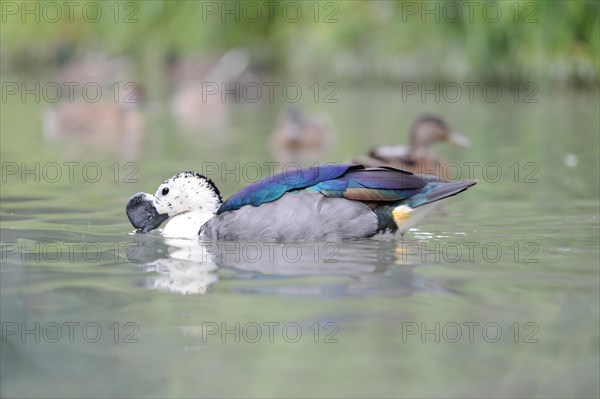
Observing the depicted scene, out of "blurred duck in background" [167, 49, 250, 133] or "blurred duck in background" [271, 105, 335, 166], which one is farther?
"blurred duck in background" [167, 49, 250, 133]

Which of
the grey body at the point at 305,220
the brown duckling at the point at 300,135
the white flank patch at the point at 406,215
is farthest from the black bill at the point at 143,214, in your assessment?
the brown duckling at the point at 300,135

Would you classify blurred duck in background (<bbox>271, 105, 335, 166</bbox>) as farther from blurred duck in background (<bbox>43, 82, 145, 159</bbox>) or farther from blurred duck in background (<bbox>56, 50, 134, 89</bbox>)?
blurred duck in background (<bbox>56, 50, 134, 89</bbox>)

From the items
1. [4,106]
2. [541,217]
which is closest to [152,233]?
[541,217]

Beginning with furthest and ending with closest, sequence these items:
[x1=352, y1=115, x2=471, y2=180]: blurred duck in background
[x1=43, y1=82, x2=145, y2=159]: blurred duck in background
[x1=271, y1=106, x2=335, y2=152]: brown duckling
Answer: [x1=43, y1=82, x2=145, y2=159]: blurred duck in background < [x1=271, y1=106, x2=335, y2=152]: brown duckling < [x1=352, y1=115, x2=471, y2=180]: blurred duck in background

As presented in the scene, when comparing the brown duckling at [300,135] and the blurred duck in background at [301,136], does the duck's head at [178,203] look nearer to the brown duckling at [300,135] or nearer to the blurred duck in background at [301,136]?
the blurred duck in background at [301,136]

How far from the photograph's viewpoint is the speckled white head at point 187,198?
707cm

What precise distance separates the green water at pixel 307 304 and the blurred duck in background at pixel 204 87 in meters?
7.85

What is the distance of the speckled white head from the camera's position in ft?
23.2

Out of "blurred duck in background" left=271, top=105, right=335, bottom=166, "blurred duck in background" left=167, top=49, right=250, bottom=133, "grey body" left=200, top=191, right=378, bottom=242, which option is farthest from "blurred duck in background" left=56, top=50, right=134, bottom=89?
"grey body" left=200, top=191, right=378, bottom=242

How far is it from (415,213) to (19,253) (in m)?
2.17

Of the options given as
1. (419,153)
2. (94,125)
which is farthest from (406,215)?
(94,125)

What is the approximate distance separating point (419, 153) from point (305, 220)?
421 centimetres

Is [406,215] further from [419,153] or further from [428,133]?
[428,133]

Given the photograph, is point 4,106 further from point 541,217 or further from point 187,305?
point 187,305
